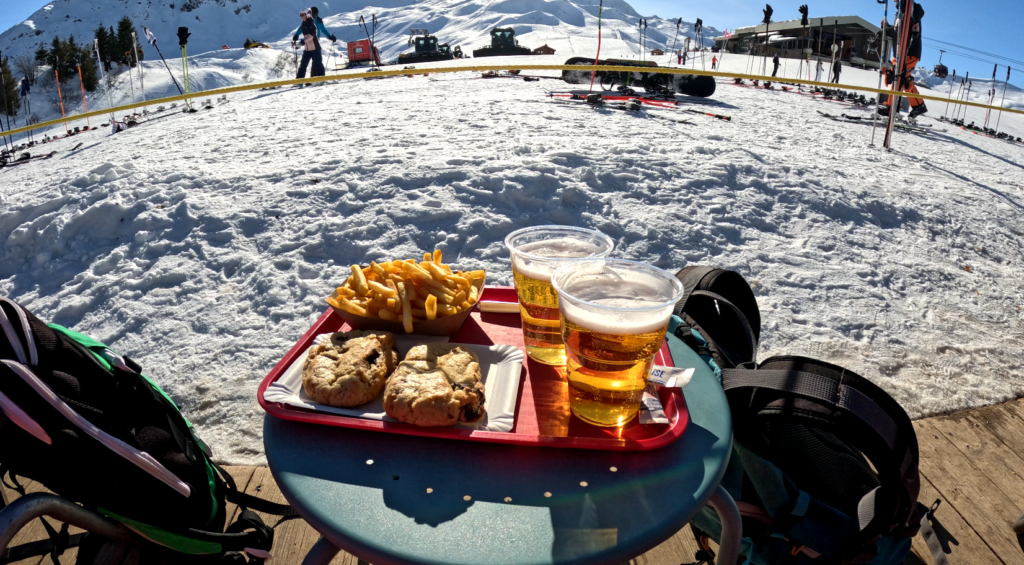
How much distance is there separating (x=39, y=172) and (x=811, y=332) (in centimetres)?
929

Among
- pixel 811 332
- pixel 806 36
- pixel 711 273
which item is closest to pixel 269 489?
pixel 711 273

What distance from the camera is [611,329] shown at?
110cm

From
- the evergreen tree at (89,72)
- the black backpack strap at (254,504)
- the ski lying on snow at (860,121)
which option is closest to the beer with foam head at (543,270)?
the black backpack strap at (254,504)

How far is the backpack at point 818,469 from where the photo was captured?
140cm

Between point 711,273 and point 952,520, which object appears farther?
point 711,273

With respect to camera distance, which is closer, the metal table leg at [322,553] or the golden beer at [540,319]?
the metal table leg at [322,553]

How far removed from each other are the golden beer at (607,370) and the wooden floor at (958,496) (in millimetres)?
1065

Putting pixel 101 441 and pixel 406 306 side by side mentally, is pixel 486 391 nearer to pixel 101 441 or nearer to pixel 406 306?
pixel 406 306

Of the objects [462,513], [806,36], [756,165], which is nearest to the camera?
[462,513]

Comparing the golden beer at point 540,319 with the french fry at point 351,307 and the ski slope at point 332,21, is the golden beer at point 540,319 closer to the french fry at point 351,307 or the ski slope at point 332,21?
the french fry at point 351,307

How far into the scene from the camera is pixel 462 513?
3.49 ft

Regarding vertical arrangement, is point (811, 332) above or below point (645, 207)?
below

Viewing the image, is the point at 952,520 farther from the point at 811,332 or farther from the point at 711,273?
the point at 811,332

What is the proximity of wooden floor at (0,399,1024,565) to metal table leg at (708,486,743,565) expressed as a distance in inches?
29.6
